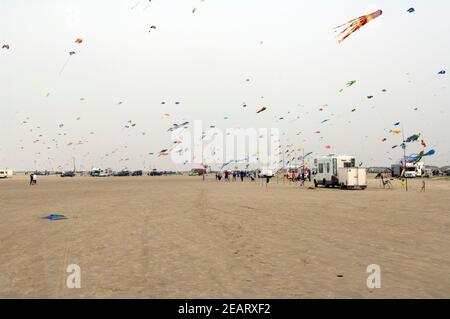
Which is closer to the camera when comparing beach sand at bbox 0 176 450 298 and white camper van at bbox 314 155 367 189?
beach sand at bbox 0 176 450 298

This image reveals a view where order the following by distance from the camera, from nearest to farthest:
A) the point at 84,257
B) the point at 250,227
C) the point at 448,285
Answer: the point at 448,285
the point at 84,257
the point at 250,227

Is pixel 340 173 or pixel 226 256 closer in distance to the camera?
pixel 226 256

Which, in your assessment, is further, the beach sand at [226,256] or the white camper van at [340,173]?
the white camper van at [340,173]

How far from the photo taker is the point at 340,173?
39.8 metres

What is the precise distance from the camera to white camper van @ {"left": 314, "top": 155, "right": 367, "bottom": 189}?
3834 centimetres

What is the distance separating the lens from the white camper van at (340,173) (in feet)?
126

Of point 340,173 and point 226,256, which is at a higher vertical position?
point 340,173

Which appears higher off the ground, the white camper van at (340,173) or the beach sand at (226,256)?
the white camper van at (340,173)

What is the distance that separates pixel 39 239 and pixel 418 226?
39.7 ft

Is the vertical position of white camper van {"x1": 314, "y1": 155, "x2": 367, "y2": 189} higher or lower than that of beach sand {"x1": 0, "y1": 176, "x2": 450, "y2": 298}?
higher
